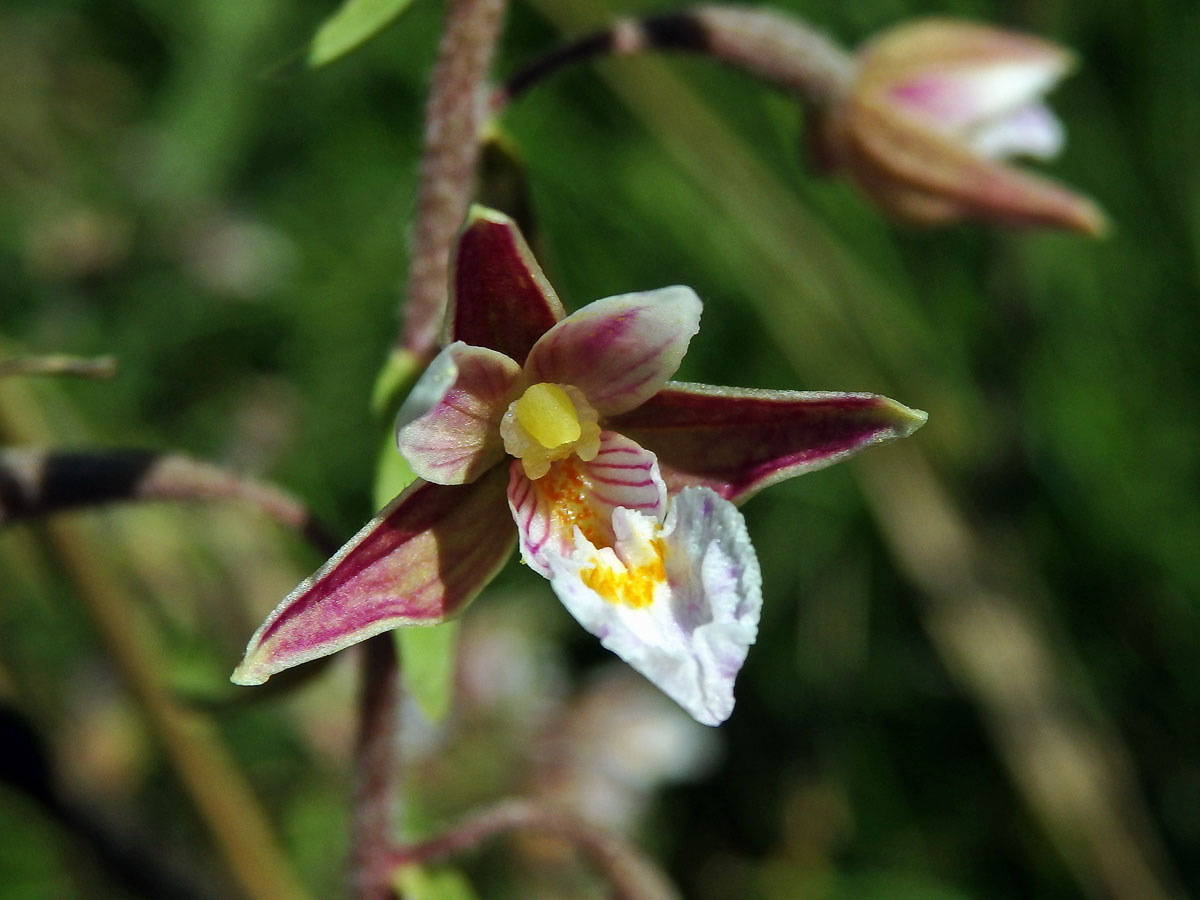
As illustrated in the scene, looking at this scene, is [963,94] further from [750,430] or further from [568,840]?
[568,840]

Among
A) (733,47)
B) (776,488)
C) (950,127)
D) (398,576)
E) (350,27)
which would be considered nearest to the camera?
(398,576)

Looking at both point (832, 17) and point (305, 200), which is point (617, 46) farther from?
point (305, 200)

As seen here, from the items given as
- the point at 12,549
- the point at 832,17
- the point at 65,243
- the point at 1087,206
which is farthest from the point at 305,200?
the point at 1087,206

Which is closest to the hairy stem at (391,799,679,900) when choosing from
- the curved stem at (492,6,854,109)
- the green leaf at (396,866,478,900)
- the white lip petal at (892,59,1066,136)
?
the green leaf at (396,866,478,900)

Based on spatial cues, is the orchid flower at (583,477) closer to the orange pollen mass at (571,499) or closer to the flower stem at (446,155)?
the orange pollen mass at (571,499)

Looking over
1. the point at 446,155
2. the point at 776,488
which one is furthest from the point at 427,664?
the point at 776,488

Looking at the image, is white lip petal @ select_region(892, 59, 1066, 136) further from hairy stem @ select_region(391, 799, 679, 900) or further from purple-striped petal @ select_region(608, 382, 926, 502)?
hairy stem @ select_region(391, 799, 679, 900)
